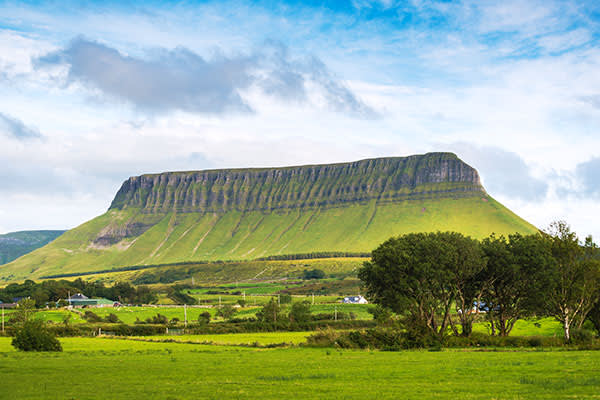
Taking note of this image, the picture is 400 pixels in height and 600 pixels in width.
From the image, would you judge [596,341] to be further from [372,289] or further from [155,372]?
[155,372]

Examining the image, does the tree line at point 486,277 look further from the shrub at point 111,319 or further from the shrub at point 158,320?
the shrub at point 111,319

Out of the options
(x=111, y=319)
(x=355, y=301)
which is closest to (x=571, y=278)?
(x=111, y=319)

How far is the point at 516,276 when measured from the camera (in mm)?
67500

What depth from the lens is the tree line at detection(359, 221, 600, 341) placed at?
6594 cm

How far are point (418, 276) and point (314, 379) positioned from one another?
35606 mm

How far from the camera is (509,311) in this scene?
230 feet

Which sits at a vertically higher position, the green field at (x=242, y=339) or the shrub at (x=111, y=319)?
the green field at (x=242, y=339)

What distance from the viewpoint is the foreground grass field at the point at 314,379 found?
86.9 ft

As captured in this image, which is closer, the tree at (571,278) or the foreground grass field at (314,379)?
the foreground grass field at (314,379)

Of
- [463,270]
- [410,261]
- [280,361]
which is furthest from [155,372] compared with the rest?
[463,270]

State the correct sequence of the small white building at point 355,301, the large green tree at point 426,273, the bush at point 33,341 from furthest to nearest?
the small white building at point 355,301 → the large green tree at point 426,273 → the bush at point 33,341

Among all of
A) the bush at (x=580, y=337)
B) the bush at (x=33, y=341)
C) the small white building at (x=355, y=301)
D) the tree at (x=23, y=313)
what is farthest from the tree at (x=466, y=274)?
the small white building at (x=355, y=301)

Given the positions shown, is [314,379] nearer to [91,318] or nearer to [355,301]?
[91,318]

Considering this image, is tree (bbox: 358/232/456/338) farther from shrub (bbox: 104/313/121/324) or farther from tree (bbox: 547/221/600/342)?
shrub (bbox: 104/313/121/324)
